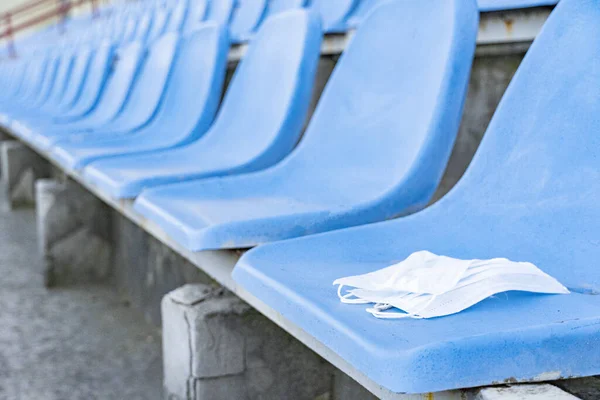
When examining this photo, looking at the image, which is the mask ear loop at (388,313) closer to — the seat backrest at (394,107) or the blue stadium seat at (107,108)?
the seat backrest at (394,107)

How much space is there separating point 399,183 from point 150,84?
147 centimetres

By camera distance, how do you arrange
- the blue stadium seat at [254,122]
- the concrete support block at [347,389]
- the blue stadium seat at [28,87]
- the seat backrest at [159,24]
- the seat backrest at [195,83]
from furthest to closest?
1. the blue stadium seat at [28,87]
2. the seat backrest at [159,24]
3. the seat backrest at [195,83]
4. the blue stadium seat at [254,122]
5. the concrete support block at [347,389]

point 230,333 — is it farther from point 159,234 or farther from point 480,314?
point 480,314

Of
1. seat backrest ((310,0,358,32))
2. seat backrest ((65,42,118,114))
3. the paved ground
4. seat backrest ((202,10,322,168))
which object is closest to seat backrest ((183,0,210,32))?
seat backrest ((65,42,118,114))

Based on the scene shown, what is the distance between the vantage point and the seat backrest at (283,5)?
2.29 meters

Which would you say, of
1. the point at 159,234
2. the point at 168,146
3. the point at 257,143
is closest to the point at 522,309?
the point at 159,234

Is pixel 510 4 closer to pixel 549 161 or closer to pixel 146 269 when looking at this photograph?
pixel 549 161

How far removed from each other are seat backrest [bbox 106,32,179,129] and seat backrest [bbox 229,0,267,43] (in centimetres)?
32

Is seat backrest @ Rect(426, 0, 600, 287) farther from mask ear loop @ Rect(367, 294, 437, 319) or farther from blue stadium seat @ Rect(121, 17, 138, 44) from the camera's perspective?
blue stadium seat @ Rect(121, 17, 138, 44)

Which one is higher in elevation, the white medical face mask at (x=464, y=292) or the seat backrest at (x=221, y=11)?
the seat backrest at (x=221, y=11)

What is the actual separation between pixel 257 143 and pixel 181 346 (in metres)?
0.46

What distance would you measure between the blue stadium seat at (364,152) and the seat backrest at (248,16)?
1.40m

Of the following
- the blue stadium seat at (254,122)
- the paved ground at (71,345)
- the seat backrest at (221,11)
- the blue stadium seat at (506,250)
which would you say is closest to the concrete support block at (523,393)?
the blue stadium seat at (506,250)

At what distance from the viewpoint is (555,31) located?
3.09 ft
